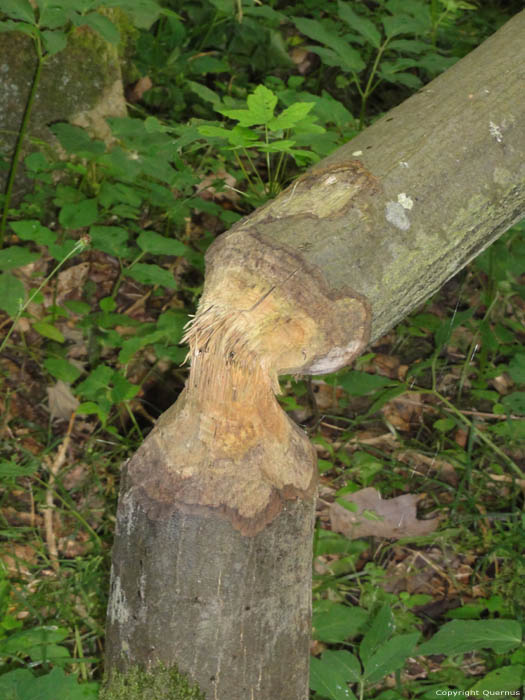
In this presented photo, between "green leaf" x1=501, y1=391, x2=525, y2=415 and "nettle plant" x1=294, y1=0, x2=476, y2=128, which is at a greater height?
"nettle plant" x1=294, y1=0, x2=476, y2=128

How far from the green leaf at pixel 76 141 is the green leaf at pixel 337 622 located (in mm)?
1771

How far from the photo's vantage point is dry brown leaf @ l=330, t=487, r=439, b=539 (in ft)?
8.07

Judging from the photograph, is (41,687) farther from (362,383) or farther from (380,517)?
(362,383)

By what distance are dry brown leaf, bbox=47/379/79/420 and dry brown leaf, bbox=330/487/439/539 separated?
3.26 ft

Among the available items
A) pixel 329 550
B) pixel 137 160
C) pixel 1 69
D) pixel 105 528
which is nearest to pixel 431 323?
pixel 329 550

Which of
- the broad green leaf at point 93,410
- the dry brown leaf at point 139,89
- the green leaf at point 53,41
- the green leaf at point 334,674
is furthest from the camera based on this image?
the dry brown leaf at point 139,89

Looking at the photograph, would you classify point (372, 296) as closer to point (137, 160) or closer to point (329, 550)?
point (329, 550)

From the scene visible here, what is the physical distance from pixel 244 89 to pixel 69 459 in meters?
2.05

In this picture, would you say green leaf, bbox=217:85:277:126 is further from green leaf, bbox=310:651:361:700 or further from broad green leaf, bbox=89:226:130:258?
green leaf, bbox=310:651:361:700

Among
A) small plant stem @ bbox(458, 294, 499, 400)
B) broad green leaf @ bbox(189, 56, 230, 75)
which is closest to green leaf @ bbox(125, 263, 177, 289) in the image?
small plant stem @ bbox(458, 294, 499, 400)

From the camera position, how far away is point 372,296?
1.25m

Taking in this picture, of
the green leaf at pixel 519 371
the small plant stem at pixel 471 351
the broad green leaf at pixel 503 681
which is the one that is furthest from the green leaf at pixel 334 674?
the small plant stem at pixel 471 351

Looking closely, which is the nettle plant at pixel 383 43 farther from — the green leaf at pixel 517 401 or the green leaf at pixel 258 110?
the green leaf at pixel 517 401

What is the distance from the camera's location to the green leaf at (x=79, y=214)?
259 cm
